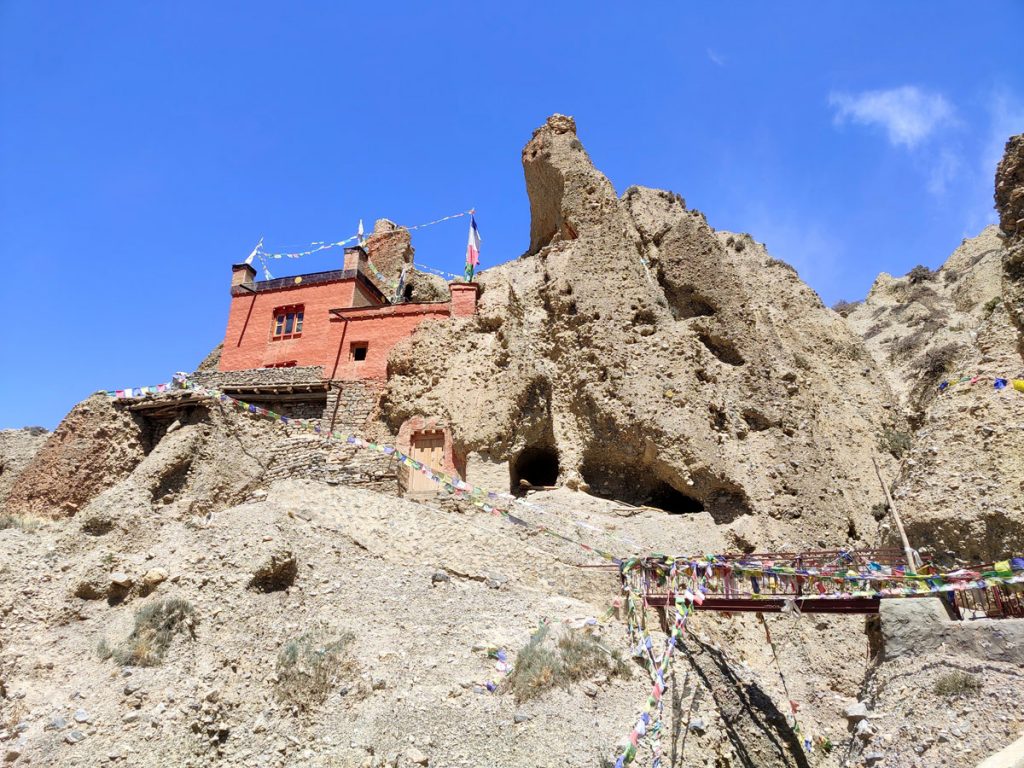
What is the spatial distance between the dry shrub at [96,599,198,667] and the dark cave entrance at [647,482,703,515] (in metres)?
11.4

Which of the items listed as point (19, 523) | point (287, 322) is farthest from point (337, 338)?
point (19, 523)

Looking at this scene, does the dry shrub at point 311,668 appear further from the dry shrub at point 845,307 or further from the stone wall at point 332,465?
the dry shrub at point 845,307

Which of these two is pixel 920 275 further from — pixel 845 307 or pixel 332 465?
pixel 332 465

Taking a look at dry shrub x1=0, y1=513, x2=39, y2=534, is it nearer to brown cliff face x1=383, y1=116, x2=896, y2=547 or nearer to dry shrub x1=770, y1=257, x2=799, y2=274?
brown cliff face x1=383, y1=116, x2=896, y2=547

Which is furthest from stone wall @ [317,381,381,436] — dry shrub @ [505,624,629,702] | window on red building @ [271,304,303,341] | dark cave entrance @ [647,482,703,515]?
dry shrub @ [505,624,629,702]

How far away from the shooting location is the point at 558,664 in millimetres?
9438

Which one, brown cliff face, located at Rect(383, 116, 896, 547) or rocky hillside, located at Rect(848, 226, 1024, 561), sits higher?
brown cliff face, located at Rect(383, 116, 896, 547)

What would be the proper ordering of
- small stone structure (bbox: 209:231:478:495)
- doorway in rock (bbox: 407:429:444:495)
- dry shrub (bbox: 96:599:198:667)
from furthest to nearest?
doorway in rock (bbox: 407:429:444:495) < small stone structure (bbox: 209:231:478:495) < dry shrub (bbox: 96:599:198:667)

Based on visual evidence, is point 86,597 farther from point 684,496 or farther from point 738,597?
point 684,496

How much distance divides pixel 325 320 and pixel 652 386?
11.9 meters

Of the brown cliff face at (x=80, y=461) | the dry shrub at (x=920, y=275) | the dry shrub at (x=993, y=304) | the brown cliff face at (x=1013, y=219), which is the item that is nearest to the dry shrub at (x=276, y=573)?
the brown cliff face at (x=80, y=461)

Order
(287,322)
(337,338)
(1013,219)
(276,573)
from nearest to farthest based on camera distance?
1. (1013,219)
2. (276,573)
3. (337,338)
4. (287,322)

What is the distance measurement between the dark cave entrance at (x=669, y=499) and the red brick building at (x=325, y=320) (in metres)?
8.06

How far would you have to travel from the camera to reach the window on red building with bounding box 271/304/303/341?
77.7ft
